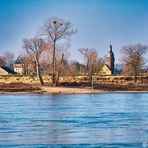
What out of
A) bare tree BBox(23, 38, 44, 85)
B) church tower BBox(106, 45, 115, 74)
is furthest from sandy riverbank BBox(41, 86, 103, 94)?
church tower BBox(106, 45, 115, 74)

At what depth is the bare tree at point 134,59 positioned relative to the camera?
107 m

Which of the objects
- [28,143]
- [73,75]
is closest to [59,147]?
[28,143]

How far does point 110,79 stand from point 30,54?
17980mm

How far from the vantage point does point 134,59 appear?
4390 inches

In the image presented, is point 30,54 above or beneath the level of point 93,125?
above

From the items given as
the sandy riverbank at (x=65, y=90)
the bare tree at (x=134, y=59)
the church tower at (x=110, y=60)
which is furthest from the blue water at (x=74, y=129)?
the church tower at (x=110, y=60)

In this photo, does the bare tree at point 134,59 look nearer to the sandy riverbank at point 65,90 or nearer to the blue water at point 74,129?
the sandy riverbank at point 65,90

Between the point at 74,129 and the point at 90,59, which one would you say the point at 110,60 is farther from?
the point at 74,129

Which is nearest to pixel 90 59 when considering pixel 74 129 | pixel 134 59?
pixel 134 59

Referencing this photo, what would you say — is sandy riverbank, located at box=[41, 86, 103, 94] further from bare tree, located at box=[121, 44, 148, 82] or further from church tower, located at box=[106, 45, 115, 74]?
church tower, located at box=[106, 45, 115, 74]

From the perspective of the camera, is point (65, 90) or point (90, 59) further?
point (90, 59)

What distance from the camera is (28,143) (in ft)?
73.7

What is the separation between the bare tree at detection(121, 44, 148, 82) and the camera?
10700cm

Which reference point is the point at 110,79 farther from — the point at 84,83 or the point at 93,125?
the point at 93,125
